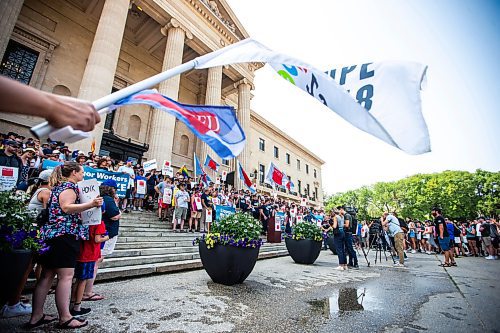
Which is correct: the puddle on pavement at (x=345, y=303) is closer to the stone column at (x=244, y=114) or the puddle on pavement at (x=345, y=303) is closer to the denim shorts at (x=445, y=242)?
the denim shorts at (x=445, y=242)

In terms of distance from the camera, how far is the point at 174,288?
13.4 feet

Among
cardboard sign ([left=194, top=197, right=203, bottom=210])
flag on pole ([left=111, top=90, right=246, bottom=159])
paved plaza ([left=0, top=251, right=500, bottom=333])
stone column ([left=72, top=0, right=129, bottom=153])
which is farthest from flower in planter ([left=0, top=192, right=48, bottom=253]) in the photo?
stone column ([left=72, top=0, right=129, bottom=153])

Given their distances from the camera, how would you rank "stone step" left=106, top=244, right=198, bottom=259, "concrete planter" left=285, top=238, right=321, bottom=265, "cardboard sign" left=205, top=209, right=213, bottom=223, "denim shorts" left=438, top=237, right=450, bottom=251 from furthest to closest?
"cardboard sign" left=205, top=209, right=213, bottom=223
"denim shorts" left=438, top=237, right=450, bottom=251
"concrete planter" left=285, top=238, right=321, bottom=265
"stone step" left=106, top=244, right=198, bottom=259

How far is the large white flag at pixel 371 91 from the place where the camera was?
2.18m

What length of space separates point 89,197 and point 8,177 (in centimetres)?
444

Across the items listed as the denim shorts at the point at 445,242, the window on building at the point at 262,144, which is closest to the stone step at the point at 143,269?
the denim shorts at the point at 445,242

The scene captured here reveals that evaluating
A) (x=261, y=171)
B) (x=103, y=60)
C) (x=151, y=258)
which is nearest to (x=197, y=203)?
(x=151, y=258)

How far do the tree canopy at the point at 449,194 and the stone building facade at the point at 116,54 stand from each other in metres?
28.2

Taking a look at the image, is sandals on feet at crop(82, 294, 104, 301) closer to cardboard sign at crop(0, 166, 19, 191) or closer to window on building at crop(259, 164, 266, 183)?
cardboard sign at crop(0, 166, 19, 191)

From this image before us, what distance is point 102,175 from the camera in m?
7.82

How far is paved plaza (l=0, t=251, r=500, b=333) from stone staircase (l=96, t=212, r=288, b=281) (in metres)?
0.29

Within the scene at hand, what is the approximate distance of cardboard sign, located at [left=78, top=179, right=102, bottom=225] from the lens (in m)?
2.73

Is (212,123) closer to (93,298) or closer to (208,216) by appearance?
(93,298)

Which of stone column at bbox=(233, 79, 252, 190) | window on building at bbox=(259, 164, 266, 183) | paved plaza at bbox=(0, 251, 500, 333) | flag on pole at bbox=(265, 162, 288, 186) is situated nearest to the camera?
paved plaza at bbox=(0, 251, 500, 333)
